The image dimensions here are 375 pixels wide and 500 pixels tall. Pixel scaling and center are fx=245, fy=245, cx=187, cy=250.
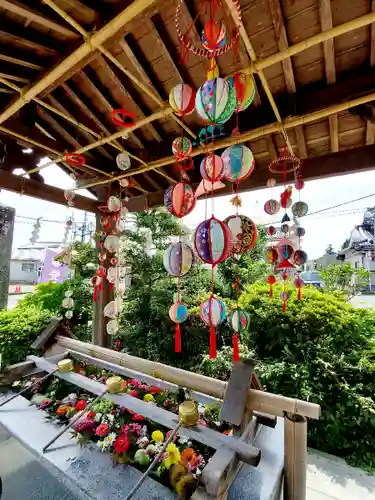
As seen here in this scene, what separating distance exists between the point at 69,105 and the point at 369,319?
5.53 m

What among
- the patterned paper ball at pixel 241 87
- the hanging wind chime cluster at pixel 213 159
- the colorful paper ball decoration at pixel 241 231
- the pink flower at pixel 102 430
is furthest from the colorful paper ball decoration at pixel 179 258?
the pink flower at pixel 102 430

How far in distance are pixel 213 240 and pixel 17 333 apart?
388 cm

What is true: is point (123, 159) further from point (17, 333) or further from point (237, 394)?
point (17, 333)

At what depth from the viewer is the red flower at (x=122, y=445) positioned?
1.97 meters

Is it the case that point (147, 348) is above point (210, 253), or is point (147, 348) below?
below

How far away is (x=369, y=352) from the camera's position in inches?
143

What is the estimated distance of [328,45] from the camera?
6.07 feet

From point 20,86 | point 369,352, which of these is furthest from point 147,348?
point 20,86

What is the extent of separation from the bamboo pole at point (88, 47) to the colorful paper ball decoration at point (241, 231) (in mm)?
1600

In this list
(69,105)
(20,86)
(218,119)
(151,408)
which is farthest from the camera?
(69,105)

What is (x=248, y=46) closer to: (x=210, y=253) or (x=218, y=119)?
(x=218, y=119)

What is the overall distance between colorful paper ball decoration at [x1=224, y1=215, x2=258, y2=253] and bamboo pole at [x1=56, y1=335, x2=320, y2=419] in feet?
3.98

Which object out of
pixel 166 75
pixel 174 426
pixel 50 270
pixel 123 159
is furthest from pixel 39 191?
pixel 50 270

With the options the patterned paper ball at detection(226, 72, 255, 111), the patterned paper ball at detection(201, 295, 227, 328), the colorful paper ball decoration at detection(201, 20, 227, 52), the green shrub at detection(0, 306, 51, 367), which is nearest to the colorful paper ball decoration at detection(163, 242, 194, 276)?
the patterned paper ball at detection(201, 295, 227, 328)
